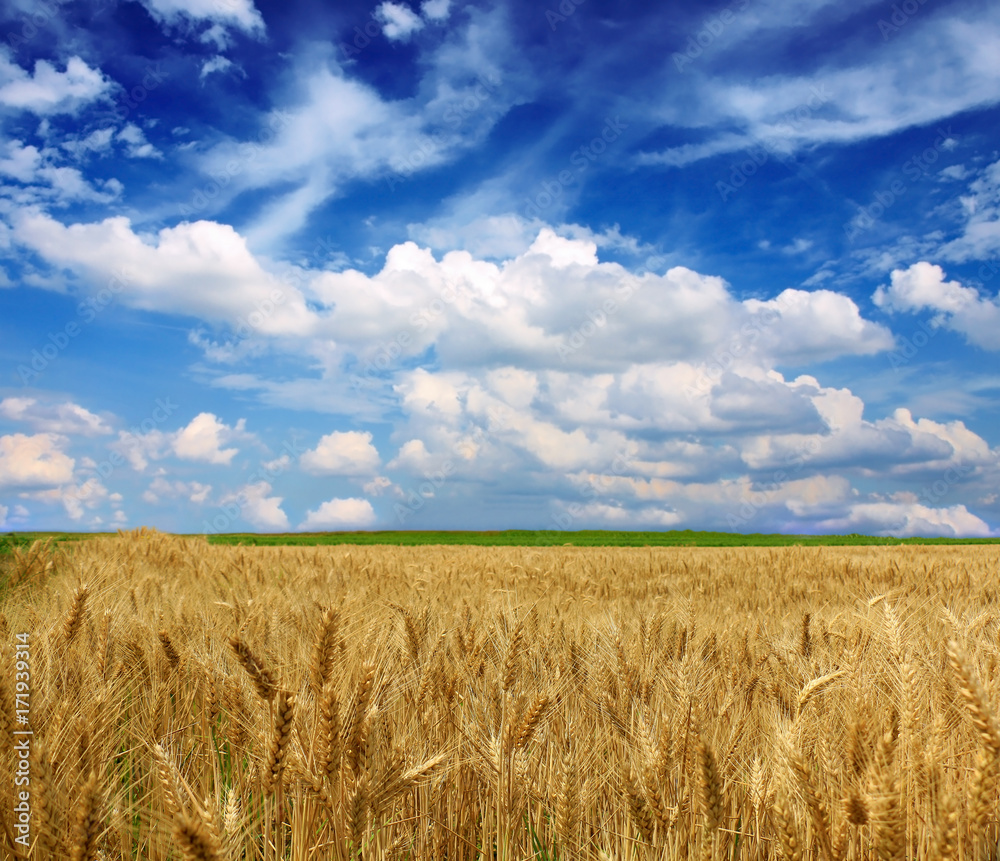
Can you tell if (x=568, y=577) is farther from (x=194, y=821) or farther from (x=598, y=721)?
(x=194, y=821)

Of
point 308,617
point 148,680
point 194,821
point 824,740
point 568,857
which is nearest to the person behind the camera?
point 194,821

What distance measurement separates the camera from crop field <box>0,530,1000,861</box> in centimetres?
144

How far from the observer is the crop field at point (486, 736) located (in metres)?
1.44

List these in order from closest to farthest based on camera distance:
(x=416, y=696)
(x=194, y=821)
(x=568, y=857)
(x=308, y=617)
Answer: (x=194, y=821)
(x=568, y=857)
(x=416, y=696)
(x=308, y=617)

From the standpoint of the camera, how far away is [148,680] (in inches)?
116

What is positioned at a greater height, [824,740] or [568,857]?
[824,740]

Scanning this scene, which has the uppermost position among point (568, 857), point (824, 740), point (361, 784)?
point (361, 784)

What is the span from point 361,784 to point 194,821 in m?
0.44

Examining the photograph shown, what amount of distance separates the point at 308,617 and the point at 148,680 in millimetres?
1006

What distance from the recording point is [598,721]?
2.55 m

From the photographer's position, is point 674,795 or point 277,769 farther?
point 674,795

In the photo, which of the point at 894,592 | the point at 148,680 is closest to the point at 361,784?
the point at 148,680

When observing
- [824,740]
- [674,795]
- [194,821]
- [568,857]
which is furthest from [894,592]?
[194,821]

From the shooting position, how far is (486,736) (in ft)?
7.09
